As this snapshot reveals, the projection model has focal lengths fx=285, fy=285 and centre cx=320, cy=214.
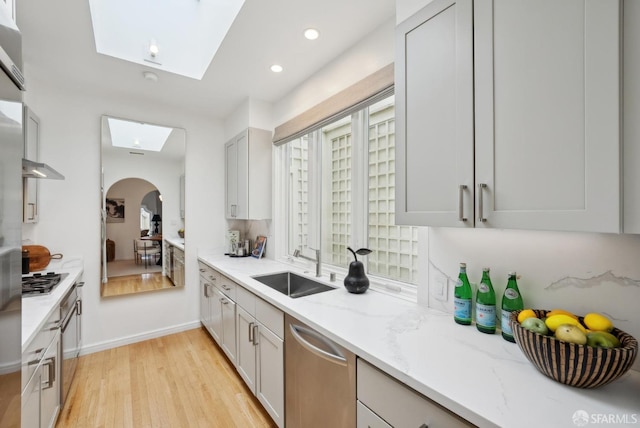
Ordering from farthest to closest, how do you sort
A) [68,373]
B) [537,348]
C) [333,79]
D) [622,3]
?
[333,79]
[68,373]
[537,348]
[622,3]

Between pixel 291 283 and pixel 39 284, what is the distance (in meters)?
1.70

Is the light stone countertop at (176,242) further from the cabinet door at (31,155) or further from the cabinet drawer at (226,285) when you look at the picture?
the cabinet door at (31,155)

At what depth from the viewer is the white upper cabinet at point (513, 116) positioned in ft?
2.48

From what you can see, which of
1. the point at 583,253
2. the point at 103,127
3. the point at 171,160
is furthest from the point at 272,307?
the point at 103,127

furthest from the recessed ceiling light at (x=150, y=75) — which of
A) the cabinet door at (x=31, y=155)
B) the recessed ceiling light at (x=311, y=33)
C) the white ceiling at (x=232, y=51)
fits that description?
the recessed ceiling light at (x=311, y=33)

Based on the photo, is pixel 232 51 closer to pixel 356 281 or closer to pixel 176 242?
pixel 356 281

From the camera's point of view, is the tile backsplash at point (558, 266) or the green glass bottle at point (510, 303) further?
the green glass bottle at point (510, 303)

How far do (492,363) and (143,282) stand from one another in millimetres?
3266

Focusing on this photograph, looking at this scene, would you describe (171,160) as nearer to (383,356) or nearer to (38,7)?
(38,7)

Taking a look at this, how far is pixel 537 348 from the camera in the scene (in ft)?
2.77

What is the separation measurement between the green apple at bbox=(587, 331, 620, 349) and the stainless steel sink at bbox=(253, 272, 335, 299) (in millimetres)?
1545

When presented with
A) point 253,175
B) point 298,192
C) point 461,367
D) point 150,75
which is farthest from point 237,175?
point 461,367

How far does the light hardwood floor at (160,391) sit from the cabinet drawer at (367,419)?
1052 mm

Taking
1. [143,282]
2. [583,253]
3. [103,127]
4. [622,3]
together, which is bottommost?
[143,282]
